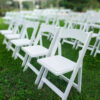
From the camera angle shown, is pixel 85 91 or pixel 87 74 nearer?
pixel 85 91

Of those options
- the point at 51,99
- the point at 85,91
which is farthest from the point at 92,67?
the point at 51,99

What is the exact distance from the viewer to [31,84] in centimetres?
260

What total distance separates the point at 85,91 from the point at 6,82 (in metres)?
1.55

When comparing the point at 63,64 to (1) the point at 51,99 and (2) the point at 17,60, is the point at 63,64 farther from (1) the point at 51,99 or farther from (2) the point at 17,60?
(2) the point at 17,60

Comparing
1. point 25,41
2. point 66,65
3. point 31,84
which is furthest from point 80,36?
point 25,41

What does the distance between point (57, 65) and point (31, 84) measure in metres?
0.86

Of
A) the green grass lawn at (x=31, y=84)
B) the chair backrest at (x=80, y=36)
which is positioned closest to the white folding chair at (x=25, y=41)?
the green grass lawn at (x=31, y=84)

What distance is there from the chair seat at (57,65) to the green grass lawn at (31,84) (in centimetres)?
58

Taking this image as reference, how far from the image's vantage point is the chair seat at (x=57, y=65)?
1.89 meters

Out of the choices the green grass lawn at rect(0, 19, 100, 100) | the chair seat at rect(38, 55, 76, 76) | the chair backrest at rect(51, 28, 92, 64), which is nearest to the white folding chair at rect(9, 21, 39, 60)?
the green grass lawn at rect(0, 19, 100, 100)

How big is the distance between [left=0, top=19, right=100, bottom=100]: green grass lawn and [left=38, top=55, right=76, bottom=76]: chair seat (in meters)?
0.58

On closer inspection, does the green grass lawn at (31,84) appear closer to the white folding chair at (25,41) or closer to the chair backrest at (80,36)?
the white folding chair at (25,41)

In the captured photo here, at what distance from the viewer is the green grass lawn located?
89.7 inches

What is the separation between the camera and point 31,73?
2.98 m
